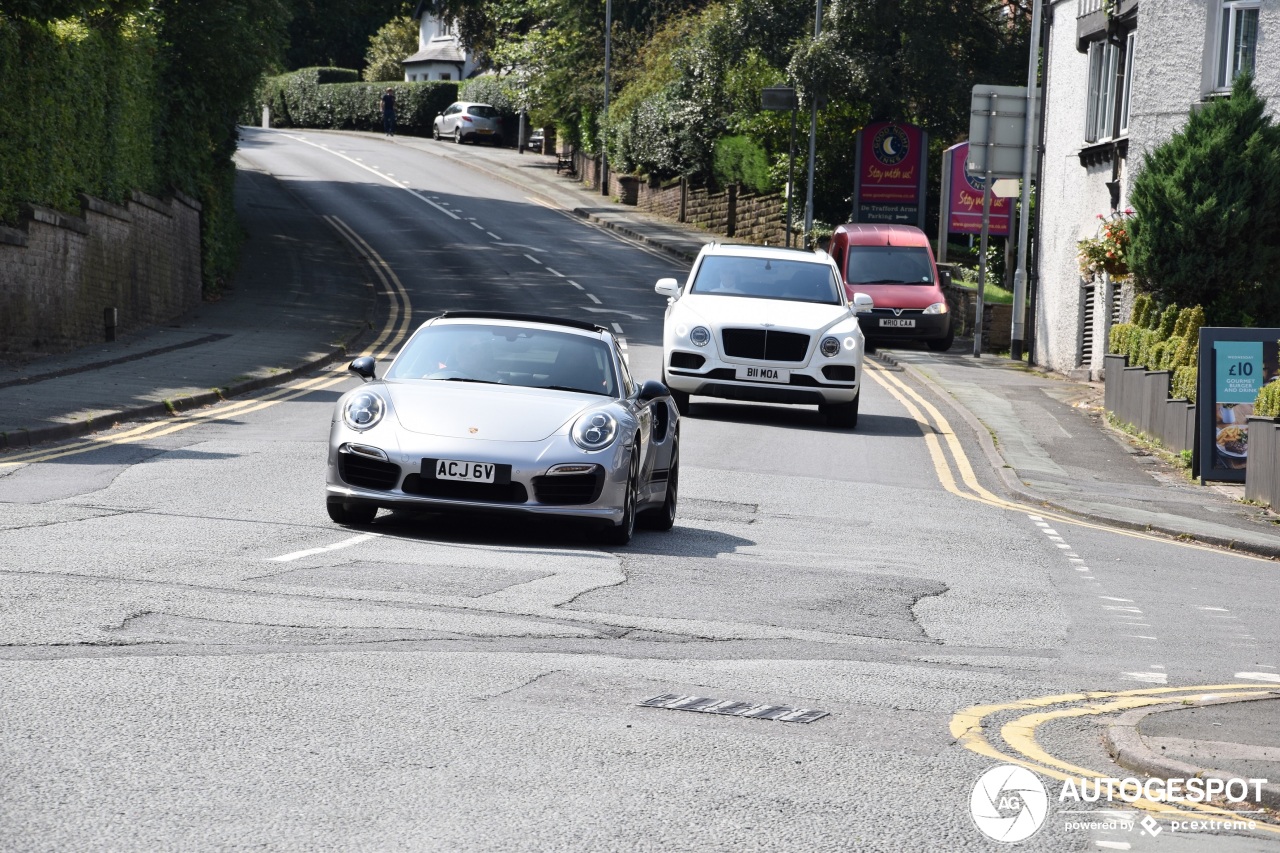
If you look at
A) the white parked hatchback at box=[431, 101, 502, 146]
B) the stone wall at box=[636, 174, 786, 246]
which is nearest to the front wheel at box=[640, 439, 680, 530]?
the stone wall at box=[636, 174, 786, 246]

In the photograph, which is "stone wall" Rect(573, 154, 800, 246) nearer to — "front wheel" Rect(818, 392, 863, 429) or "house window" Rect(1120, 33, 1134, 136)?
"house window" Rect(1120, 33, 1134, 136)

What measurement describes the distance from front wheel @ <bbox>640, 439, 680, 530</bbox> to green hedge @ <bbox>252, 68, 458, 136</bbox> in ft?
274

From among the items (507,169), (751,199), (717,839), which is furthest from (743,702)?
Answer: (507,169)

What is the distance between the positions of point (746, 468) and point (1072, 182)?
16766mm

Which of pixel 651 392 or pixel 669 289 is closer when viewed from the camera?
pixel 651 392

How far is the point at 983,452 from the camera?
20156mm

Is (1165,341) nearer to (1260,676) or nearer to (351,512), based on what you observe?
(351,512)

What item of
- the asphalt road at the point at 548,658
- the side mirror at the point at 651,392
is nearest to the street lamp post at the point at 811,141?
the asphalt road at the point at 548,658

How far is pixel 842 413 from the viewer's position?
21.3 m

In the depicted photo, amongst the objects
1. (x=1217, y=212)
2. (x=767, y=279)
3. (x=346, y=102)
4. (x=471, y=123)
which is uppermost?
(x=346, y=102)

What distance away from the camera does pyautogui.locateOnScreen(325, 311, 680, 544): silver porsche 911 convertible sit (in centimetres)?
1071

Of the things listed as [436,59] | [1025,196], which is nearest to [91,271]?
[1025,196]

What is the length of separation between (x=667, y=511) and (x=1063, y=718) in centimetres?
545

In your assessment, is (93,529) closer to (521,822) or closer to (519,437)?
(519,437)
